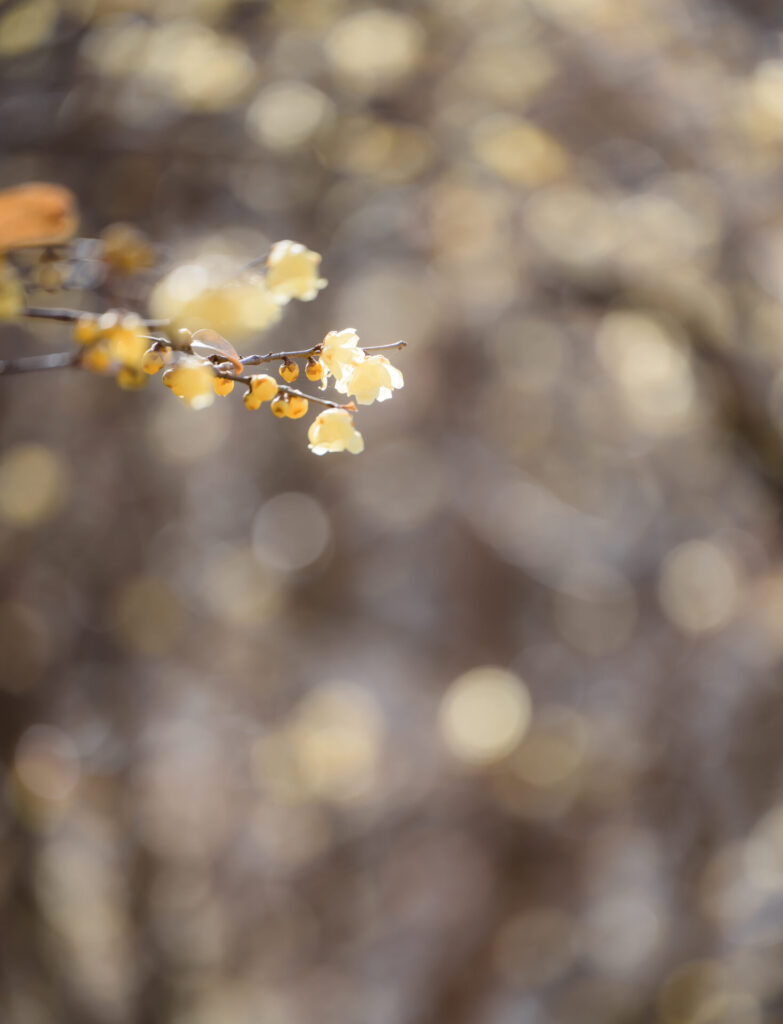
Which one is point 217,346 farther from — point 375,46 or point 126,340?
point 375,46

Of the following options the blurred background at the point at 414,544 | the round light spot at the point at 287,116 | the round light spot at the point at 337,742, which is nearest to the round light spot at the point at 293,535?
the blurred background at the point at 414,544

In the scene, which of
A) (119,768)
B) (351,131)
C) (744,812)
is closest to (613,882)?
(744,812)

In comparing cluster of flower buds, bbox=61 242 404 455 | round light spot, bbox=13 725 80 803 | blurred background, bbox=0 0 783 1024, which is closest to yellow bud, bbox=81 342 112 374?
cluster of flower buds, bbox=61 242 404 455

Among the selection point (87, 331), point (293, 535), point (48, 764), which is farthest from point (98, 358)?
point (48, 764)

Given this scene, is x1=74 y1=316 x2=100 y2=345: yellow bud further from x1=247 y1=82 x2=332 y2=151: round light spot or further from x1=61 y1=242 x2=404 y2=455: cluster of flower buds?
x1=247 y1=82 x2=332 y2=151: round light spot

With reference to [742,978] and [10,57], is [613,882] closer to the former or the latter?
[742,978]
